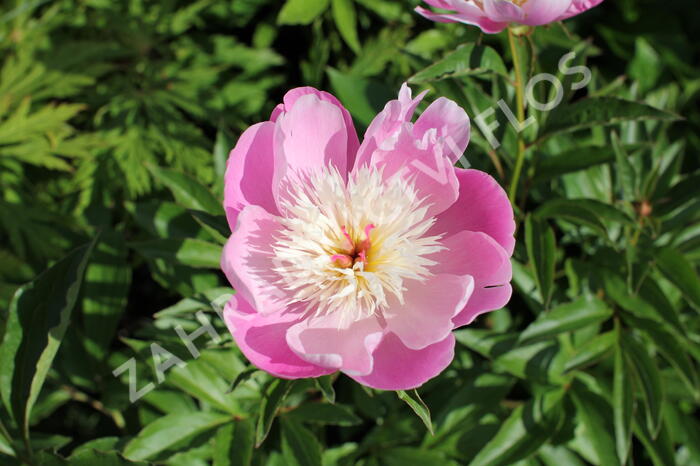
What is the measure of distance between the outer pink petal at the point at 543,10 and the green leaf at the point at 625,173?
398 mm

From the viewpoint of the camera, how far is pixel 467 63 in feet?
3.64

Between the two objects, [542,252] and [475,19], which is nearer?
[475,19]

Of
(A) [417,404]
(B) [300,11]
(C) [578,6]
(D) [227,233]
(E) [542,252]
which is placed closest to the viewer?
(A) [417,404]

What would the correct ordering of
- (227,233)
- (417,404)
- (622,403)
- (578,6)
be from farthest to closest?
(622,403), (227,233), (578,6), (417,404)

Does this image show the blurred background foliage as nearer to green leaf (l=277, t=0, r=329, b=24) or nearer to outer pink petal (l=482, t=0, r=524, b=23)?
green leaf (l=277, t=0, r=329, b=24)

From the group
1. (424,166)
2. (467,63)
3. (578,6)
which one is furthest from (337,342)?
(578,6)

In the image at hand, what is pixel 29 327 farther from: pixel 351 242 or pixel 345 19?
pixel 345 19

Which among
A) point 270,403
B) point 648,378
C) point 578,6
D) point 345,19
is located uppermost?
point 578,6

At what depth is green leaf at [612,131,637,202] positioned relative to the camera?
130 centimetres

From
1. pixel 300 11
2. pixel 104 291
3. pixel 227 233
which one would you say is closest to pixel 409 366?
pixel 227 233

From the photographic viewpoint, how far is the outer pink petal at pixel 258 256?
93 centimetres

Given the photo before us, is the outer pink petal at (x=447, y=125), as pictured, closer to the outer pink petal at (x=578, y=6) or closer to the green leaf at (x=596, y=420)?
the outer pink petal at (x=578, y=6)

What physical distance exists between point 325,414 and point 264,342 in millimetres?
375

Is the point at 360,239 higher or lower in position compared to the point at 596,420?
higher
